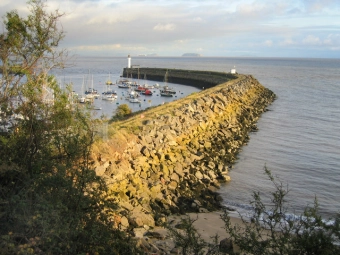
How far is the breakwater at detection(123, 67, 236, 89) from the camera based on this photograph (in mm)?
52359

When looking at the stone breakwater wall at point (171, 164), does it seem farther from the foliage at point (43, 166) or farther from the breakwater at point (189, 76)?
the breakwater at point (189, 76)

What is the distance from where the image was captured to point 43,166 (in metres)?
7.14

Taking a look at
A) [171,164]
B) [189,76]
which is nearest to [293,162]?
[171,164]

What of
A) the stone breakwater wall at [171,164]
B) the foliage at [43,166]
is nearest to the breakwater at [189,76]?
the stone breakwater wall at [171,164]

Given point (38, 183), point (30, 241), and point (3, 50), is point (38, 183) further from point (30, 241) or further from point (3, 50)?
point (3, 50)

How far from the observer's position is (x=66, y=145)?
7391 mm

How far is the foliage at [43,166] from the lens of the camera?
210 inches

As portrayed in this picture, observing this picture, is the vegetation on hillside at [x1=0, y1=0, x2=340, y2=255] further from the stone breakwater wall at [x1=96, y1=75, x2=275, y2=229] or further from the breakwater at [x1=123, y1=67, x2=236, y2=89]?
the breakwater at [x1=123, y1=67, x2=236, y2=89]

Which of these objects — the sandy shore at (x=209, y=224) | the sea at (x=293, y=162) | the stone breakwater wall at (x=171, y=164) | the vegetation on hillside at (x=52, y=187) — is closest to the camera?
the vegetation on hillside at (x=52, y=187)

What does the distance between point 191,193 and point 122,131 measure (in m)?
3.06

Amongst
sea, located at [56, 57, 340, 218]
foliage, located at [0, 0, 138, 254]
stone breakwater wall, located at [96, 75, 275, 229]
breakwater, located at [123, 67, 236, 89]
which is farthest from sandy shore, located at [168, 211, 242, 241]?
breakwater, located at [123, 67, 236, 89]

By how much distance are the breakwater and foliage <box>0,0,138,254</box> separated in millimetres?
41308

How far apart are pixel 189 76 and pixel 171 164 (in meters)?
51.2

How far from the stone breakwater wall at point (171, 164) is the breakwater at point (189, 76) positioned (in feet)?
98.1
